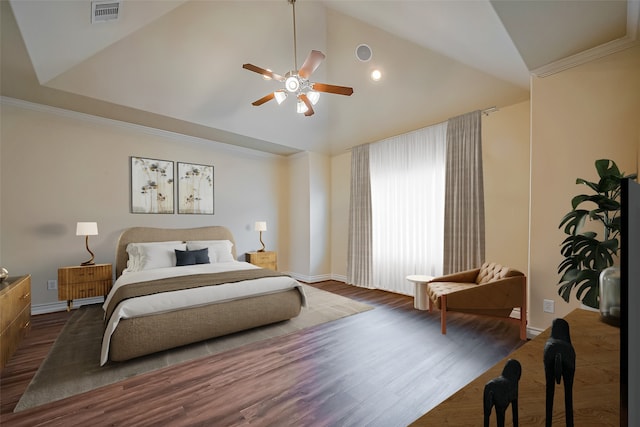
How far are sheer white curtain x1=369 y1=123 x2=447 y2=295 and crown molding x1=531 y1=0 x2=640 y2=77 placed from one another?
4.94 ft

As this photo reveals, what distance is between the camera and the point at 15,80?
126 inches

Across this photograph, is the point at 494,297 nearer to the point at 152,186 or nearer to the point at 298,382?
the point at 298,382

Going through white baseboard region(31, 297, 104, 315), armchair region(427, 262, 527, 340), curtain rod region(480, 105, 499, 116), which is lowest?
white baseboard region(31, 297, 104, 315)

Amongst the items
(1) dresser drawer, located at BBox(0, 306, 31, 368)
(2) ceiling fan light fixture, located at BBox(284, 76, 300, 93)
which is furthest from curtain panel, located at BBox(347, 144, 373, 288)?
(1) dresser drawer, located at BBox(0, 306, 31, 368)

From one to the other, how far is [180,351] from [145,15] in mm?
3532

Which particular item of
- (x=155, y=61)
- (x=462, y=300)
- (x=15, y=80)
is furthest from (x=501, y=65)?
(x=15, y=80)

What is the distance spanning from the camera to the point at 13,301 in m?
2.61

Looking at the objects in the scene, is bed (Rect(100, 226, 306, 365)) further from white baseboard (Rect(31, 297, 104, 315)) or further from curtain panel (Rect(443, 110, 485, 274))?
curtain panel (Rect(443, 110, 485, 274))

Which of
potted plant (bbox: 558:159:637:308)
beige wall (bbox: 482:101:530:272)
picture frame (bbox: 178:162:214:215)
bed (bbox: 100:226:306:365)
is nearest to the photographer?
potted plant (bbox: 558:159:637:308)

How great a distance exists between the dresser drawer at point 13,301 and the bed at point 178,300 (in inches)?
27.0

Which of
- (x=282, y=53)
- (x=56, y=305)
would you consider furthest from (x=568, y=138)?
(x=56, y=305)

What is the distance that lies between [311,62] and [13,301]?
11.7 ft

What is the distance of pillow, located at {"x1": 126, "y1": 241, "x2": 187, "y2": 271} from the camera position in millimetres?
3967

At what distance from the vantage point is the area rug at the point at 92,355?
216cm
